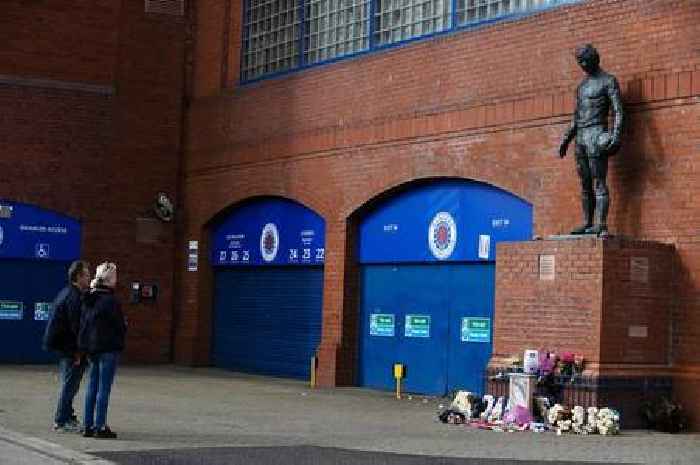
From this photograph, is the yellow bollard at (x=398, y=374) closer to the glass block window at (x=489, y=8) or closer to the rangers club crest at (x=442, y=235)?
the rangers club crest at (x=442, y=235)

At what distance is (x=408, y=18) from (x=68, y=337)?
9.96m

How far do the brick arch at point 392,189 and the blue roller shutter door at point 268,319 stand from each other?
5.33ft

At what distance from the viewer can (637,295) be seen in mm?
15852

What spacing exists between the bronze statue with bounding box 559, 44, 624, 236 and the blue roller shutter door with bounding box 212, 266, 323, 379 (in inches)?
293

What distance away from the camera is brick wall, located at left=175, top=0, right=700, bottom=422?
16.5 m

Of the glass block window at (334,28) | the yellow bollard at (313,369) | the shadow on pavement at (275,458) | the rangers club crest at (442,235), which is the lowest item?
the shadow on pavement at (275,458)

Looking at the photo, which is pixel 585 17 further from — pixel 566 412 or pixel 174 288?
pixel 174 288

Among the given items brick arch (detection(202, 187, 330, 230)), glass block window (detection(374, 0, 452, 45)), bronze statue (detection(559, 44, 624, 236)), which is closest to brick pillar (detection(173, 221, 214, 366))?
brick arch (detection(202, 187, 330, 230))

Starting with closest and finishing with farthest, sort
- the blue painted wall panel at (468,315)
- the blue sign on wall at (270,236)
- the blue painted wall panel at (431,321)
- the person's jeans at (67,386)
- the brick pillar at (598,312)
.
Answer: the person's jeans at (67,386) → the brick pillar at (598,312) → the blue painted wall panel at (468,315) → the blue painted wall panel at (431,321) → the blue sign on wall at (270,236)

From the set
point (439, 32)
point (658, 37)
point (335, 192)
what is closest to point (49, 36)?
point (335, 192)

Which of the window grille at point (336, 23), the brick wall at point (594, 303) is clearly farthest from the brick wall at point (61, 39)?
the brick wall at point (594, 303)

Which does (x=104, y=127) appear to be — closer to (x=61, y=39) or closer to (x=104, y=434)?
(x=61, y=39)

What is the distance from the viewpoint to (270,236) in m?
24.7

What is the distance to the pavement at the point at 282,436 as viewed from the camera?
39.5ft
